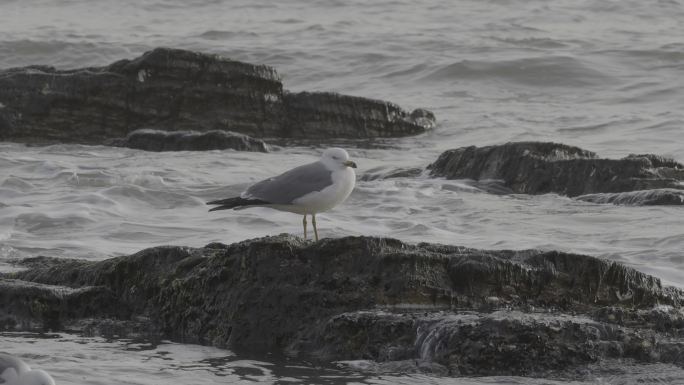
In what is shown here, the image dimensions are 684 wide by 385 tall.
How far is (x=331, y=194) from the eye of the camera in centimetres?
668

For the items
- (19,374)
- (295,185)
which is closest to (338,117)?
(295,185)

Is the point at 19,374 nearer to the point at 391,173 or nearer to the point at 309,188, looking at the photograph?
the point at 309,188

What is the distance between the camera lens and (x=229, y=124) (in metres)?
13.7

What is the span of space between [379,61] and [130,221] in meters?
10.3

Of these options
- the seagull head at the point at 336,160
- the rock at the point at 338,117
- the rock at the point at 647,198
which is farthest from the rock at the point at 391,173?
the seagull head at the point at 336,160

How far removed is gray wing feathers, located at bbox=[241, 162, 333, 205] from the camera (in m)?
6.68

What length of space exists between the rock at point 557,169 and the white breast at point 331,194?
3.83 meters

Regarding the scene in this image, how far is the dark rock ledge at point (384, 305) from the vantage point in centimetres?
492

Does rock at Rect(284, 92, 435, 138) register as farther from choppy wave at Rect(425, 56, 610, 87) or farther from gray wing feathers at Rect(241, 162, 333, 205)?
gray wing feathers at Rect(241, 162, 333, 205)

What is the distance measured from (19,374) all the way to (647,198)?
6575 mm

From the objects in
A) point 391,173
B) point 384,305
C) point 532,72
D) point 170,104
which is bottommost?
point 384,305

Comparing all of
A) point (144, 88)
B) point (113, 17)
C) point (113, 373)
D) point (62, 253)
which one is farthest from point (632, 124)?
point (113, 17)

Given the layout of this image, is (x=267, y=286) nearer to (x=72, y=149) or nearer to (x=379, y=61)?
(x=72, y=149)

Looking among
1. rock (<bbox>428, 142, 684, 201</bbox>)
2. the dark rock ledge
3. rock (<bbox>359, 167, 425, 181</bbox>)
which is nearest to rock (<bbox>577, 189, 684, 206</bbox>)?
rock (<bbox>428, 142, 684, 201</bbox>)
